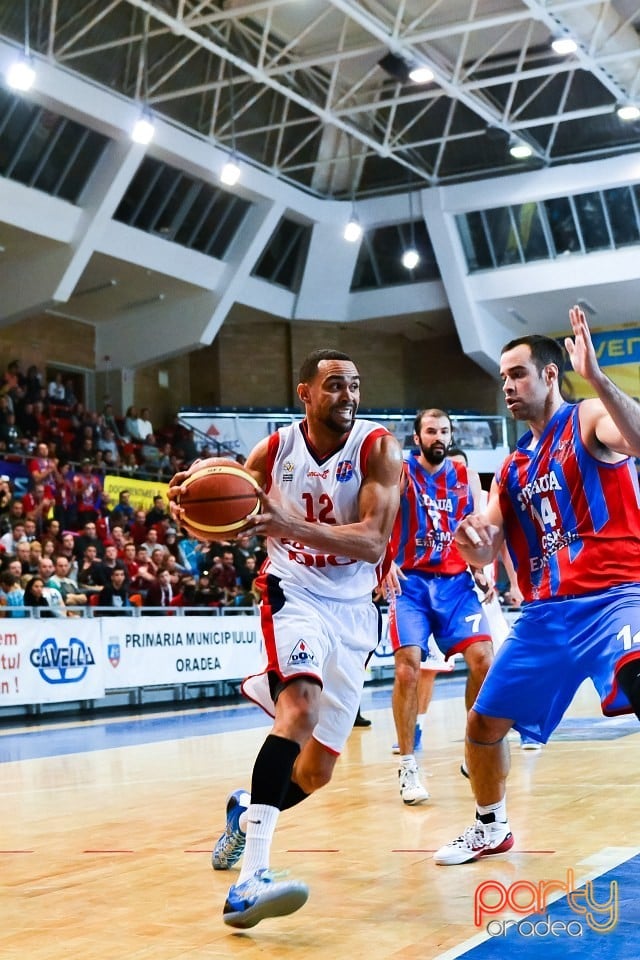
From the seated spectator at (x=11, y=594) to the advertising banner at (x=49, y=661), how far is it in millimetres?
402

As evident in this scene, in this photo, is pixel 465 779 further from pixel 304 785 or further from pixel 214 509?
pixel 214 509

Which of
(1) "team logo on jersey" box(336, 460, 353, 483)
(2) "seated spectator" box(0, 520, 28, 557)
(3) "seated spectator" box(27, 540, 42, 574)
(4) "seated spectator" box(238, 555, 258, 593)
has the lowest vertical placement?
(4) "seated spectator" box(238, 555, 258, 593)

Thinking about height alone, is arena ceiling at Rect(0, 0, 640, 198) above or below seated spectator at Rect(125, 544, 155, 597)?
above

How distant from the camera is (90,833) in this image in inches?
252

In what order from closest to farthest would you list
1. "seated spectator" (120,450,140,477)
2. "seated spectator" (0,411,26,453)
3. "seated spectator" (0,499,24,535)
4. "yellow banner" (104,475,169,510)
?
1. "seated spectator" (0,499,24,535)
2. "seated spectator" (0,411,26,453)
3. "yellow banner" (104,475,169,510)
4. "seated spectator" (120,450,140,477)

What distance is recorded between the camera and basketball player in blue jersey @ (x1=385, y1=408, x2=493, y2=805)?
25.0 ft

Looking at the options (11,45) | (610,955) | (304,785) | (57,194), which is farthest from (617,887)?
(57,194)

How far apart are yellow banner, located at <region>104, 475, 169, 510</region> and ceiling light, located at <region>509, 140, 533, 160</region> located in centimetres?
1273

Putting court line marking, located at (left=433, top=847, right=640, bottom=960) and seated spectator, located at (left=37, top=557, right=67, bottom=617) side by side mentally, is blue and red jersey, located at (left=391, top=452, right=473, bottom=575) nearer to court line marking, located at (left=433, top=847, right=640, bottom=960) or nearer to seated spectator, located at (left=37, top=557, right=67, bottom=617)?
court line marking, located at (left=433, top=847, right=640, bottom=960)

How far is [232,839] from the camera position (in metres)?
5.12

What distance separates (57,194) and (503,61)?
10880 mm

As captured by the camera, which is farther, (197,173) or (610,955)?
(197,173)

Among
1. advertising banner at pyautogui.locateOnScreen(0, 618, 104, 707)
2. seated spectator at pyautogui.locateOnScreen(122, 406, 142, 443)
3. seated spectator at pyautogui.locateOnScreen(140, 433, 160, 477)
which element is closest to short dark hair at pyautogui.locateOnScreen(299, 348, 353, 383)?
advertising banner at pyautogui.locateOnScreen(0, 618, 104, 707)

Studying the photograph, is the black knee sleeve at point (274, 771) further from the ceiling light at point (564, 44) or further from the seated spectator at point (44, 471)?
the ceiling light at point (564, 44)
